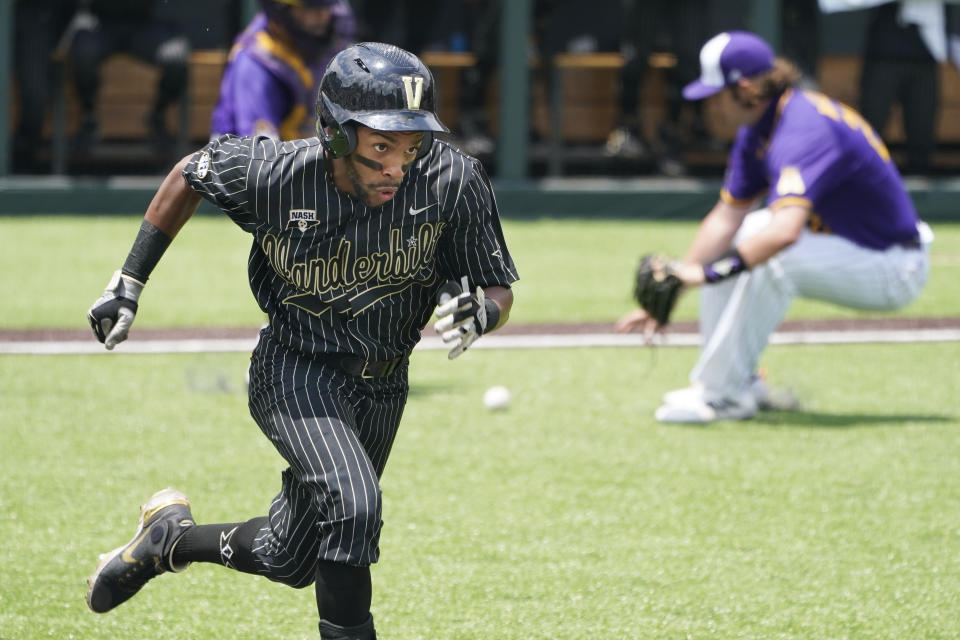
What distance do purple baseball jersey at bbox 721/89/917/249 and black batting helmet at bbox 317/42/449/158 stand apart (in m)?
3.20

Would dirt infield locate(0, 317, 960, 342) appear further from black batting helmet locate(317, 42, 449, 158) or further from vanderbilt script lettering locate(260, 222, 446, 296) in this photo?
black batting helmet locate(317, 42, 449, 158)

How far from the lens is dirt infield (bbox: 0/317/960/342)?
877cm

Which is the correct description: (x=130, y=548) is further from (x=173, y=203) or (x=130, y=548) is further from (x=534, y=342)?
(x=534, y=342)

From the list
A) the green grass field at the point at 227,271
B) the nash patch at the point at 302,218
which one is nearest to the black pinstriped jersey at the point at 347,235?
the nash patch at the point at 302,218

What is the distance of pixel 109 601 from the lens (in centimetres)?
402

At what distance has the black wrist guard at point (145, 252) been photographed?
12.8ft

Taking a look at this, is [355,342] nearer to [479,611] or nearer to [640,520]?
[479,611]

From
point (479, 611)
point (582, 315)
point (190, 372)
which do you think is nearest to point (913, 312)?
point (582, 315)

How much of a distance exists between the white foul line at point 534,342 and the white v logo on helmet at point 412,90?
4.87 m

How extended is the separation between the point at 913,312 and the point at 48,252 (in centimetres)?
626

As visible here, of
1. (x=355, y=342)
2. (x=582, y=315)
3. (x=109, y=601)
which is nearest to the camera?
(x=355, y=342)

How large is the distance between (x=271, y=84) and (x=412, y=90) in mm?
3880

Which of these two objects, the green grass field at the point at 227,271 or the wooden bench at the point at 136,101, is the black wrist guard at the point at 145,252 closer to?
the green grass field at the point at 227,271

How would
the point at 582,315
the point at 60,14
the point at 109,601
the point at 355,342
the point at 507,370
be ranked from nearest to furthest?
the point at 355,342
the point at 109,601
the point at 507,370
the point at 582,315
the point at 60,14
